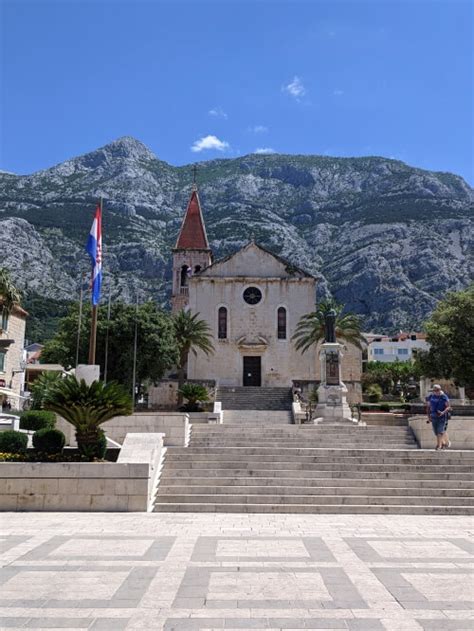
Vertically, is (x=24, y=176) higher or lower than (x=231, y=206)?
higher

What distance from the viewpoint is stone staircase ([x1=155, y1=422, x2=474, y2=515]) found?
1154 centimetres

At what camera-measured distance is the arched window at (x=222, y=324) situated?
133 feet

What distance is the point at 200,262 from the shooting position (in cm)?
4800

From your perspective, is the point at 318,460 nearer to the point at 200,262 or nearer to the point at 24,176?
the point at 200,262

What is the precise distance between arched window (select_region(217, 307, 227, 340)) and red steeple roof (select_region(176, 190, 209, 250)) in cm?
927

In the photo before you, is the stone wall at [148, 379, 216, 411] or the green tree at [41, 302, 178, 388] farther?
the stone wall at [148, 379, 216, 411]

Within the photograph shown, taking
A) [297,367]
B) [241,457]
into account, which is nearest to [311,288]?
[297,367]

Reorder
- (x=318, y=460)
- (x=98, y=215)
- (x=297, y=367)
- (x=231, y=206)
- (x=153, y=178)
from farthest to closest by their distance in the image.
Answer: (x=153, y=178) < (x=231, y=206) < (x=297, y=367) < (x=98, y=215) < (x=318, y=460)

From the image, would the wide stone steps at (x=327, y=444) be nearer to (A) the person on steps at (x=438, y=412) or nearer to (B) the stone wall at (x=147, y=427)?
(B) the stone wall at (x=147, y=427)

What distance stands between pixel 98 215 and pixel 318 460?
363 inches

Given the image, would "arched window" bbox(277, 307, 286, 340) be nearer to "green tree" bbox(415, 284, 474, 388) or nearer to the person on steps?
"green tree" bbox(415, 284, 474, 388)

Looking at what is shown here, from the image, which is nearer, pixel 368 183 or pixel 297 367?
pixel 297 367

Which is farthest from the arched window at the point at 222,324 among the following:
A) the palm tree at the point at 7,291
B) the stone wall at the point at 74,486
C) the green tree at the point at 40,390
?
the stone wall at the point at 74,486

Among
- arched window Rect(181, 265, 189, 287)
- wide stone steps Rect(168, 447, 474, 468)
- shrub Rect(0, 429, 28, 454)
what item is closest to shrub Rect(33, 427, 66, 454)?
shrub Rect(0, 429, 28, 454)
